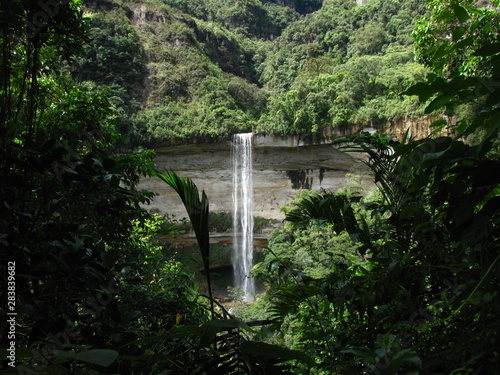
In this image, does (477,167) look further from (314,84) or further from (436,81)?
(314,84)

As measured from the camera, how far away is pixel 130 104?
15.2m

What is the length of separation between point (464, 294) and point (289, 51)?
2139cm

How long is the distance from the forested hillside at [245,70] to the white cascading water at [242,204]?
2.73ft

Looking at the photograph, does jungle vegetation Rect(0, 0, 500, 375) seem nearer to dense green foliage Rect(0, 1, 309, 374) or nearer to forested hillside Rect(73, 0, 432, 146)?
dense green foliage Rect(0, 1, 309, 374)

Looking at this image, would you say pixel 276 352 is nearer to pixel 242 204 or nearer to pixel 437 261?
pixel 437 261

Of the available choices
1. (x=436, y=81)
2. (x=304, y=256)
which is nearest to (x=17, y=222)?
(x=436, y=81)

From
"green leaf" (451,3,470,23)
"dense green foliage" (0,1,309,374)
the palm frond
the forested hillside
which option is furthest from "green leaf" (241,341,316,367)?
the forested hillside

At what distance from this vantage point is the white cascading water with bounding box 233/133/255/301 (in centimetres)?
1376

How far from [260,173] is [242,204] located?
153 cm

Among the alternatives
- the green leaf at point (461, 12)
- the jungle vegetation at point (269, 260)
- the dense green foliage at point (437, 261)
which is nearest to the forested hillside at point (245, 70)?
the jungle vegetation at point (269, 260)

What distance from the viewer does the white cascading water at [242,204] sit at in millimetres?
13758

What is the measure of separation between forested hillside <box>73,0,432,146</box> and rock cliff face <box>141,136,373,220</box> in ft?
2.56

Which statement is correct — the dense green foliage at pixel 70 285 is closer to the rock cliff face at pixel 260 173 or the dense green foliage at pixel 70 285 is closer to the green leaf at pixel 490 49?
the green leaf at pixel 490 49

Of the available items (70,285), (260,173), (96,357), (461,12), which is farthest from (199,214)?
(260,173)
